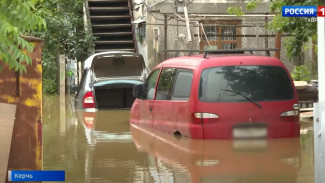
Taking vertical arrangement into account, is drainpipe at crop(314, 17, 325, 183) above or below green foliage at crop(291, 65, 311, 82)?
above

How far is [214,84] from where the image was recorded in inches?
506

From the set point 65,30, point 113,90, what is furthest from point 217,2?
point 113,90

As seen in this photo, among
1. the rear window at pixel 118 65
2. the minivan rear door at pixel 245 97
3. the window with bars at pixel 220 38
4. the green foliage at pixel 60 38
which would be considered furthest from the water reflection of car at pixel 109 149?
the green foliage at pixel 60 38

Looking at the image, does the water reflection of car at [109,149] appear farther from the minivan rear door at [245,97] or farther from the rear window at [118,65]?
the rear window at [118,65]

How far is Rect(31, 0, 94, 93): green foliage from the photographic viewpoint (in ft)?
94.7

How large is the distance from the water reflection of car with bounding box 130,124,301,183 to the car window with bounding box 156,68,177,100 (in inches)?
30.0

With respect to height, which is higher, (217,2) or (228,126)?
(217,2)

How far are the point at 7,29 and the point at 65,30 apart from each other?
22.5 m

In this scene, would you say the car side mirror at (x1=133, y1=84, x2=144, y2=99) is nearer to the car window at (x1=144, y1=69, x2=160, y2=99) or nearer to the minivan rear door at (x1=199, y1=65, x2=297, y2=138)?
the car window at (x1=144, y1=69, x2=160, y2=99)

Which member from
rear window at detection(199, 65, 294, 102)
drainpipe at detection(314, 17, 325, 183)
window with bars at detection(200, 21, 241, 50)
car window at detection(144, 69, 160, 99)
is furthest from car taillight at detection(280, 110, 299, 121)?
window with bars at detection(200, 21, 241, 50)

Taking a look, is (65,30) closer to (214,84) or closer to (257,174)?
(214,84)

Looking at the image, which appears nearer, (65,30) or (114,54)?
(114,54)

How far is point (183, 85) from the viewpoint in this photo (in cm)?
1362

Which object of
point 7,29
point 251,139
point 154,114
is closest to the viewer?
point 7,29
